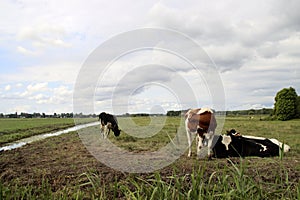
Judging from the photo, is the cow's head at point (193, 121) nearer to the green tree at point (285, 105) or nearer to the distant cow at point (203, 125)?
the distant cow at point (203, 125)

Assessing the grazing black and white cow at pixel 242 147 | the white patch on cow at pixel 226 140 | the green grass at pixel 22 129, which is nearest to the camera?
the grazing black and white cow at pixel 242 147

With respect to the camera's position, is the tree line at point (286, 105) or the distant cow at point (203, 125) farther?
the tree line at point (286, 105)

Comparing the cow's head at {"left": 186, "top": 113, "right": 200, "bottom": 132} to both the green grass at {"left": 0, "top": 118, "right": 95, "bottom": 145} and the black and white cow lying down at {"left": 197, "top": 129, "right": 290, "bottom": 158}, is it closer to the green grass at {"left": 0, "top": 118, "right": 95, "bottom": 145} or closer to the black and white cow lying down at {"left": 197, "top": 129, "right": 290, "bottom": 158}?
the black and white cow lying down at {"left": 197, "top": 129, "right": 290, "bottom": 158}

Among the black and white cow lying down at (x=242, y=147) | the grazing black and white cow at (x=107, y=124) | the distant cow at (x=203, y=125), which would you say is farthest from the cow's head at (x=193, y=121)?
the grazing black and white cow at (x=107, y=124)

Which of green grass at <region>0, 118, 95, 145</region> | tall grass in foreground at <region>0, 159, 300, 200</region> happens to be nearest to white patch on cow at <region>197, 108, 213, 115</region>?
tall grass in foreground at <region>0, 159, 300, 200</region>

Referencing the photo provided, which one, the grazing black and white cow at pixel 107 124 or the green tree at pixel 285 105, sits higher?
the green tree at pixel 285 105

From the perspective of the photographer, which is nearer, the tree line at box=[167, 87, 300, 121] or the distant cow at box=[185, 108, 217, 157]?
the distant cow at box=[185, 108, 217, 157]

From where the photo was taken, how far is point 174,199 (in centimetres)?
293

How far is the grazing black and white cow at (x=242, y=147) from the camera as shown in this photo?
809 cm

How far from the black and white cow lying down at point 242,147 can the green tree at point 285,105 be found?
1122 inches

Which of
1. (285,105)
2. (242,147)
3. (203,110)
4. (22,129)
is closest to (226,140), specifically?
(242,147)

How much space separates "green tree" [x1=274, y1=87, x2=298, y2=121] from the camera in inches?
1368

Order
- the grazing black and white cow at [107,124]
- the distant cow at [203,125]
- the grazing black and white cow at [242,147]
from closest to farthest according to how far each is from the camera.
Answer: the grazing black and white cow at [242,147] → the distant cow at [203,125] → the grazing black and white cow at [107,124]

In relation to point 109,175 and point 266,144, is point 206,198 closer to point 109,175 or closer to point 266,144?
point 109,175
